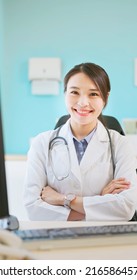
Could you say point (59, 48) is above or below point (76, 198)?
above

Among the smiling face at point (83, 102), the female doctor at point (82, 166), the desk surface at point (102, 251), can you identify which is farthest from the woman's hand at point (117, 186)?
the desk surface at point (102, 251)

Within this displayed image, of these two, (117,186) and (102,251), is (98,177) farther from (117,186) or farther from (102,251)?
(102,251)

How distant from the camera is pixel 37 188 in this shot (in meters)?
0.97

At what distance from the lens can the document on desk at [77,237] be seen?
23.5 inches

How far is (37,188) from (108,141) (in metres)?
0.29

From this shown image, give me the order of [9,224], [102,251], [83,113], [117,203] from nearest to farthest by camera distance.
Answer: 1. [102,251]
2. [9,224]
3. [117,203]
4. [83,113]

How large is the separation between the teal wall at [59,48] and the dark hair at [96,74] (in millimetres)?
32

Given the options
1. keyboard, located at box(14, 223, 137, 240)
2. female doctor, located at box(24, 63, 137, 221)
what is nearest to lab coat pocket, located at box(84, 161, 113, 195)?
female doctor, located at box(24, 63, 137, 221)

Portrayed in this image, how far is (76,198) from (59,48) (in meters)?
0.56

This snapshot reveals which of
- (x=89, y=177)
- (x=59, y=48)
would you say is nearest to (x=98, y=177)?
(x=89, y=177)

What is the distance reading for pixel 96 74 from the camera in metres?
1.04

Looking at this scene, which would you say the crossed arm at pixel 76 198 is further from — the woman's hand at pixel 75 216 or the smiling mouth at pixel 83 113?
the smiling mouth at pixel 83 113
